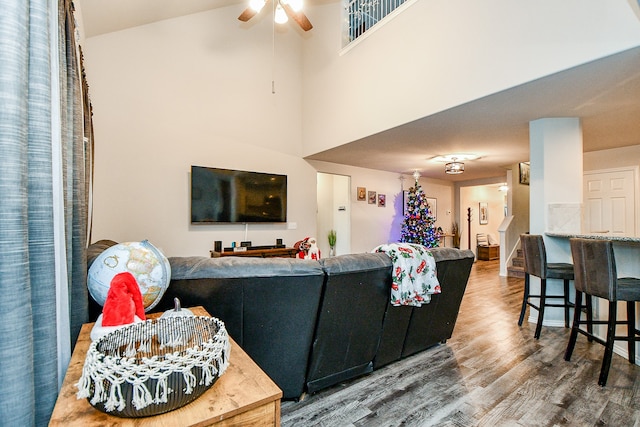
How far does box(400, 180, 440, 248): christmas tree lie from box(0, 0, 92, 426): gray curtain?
6.50 metres

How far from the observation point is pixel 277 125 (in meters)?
5.58

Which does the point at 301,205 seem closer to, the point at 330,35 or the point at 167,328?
the point at 330,35

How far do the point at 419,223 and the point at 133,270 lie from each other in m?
6.35

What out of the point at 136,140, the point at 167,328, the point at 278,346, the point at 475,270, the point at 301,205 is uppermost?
the point at 136,140

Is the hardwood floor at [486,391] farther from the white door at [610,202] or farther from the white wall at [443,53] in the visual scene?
the white door at [610,202]

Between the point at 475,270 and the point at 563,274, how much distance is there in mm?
4307

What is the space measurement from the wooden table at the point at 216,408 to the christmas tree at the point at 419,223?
6374 millimetres

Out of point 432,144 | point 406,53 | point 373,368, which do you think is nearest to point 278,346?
point 373,368

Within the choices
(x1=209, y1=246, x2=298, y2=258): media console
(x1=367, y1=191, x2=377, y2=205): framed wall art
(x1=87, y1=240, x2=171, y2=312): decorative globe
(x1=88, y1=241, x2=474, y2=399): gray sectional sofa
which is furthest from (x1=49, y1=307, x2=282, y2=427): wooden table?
(x1=367, y1=191, x2=377, y2=205): framed wall art

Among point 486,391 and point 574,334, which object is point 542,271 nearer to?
point 574,334

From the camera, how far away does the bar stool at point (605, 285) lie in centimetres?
219

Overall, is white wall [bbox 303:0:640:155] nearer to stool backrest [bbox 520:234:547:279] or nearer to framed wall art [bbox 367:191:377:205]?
stool backrest [bbox 520:234:547:279]

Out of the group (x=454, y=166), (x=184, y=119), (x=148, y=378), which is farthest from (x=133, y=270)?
(x=454, y=166)

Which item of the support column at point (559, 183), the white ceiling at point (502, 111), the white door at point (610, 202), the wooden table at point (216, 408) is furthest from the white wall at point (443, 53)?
the white door at point (610, 202)
